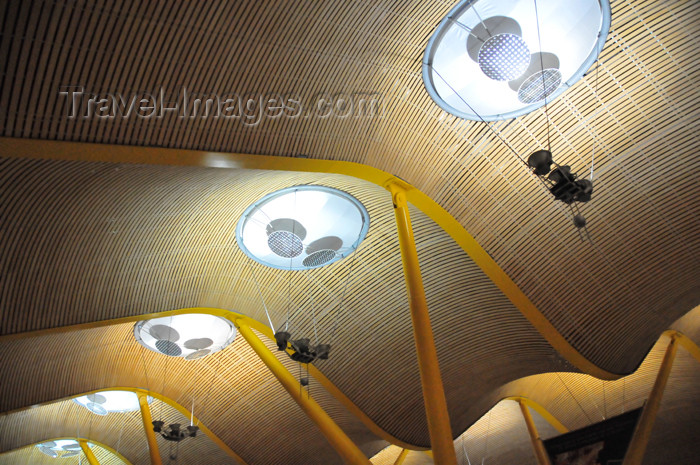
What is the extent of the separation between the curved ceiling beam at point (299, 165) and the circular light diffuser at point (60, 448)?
1942 centimetres

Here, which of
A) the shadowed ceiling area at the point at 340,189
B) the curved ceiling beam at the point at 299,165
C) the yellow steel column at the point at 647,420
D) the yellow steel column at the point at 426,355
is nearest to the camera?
the curved ceiling beam at the point at 299,165

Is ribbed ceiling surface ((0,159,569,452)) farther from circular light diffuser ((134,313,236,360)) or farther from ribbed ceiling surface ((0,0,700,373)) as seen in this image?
ribbed ceiling surface ((0,0,700,373))

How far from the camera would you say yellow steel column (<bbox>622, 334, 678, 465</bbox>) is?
384 inches

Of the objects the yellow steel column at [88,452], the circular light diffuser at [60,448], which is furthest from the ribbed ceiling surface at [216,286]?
the circular light diffuser at [60,448]

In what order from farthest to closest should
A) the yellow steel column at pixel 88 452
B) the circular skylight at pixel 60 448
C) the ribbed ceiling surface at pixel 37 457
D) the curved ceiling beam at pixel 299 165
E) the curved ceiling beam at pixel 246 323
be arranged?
the ribbed ceiling surface at pixel 37 457 < the circular skylight at pixel 60 448 < the yellow steel column at pixel 88 452 < the curved ceiling beam at pixel 246 323 < the curved ceiling beam at pixel 299 165

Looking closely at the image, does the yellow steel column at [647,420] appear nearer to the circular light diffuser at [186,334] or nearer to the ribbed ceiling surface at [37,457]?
the circular light diffuser at [186,334]

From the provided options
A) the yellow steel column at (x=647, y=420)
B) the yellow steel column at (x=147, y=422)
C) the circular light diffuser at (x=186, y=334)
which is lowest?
the yellow steel column at (x=647, y=420)

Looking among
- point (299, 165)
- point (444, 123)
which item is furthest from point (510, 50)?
point (299, 165)

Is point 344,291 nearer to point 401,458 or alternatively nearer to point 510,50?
point 510,50

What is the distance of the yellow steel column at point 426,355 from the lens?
25.3 ft

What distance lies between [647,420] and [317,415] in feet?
24.4

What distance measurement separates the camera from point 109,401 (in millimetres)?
19578

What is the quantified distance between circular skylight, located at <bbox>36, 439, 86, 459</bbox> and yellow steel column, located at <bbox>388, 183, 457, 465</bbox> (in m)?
19.6

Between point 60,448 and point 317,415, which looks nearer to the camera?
point 317,415
